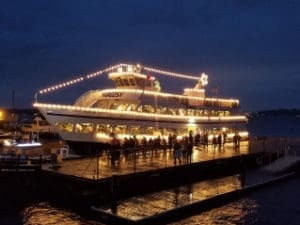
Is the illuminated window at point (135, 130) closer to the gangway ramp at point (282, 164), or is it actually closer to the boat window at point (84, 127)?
the boat window at point (84, 127)

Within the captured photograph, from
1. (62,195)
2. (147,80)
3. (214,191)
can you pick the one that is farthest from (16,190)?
(147,80)

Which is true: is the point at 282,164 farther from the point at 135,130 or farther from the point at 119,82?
the point at 119,82

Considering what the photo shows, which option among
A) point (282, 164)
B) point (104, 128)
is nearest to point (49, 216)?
point (104, 128)

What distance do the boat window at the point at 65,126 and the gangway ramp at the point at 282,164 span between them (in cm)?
1515

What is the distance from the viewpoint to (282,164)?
34250mm

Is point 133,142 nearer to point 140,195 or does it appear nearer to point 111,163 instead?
point 111,163

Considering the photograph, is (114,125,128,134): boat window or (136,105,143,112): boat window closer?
(114,125,128,134): boat window

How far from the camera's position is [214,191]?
987 inches

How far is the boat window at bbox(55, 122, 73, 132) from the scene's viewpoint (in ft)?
109

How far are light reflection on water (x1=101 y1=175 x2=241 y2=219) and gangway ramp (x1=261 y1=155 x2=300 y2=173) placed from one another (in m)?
5.63

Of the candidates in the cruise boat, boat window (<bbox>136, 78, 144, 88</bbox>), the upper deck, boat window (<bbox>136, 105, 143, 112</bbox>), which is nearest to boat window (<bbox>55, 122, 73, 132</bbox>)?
the cruise boat

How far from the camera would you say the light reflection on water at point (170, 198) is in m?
19.6

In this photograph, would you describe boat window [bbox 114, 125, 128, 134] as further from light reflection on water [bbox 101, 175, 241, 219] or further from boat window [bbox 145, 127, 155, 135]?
light reflection on water [bbox 101, 175, 241, 219]

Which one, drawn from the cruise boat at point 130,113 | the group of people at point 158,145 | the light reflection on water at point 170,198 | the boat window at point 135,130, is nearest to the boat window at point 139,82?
the cruise boat at point 130,113
